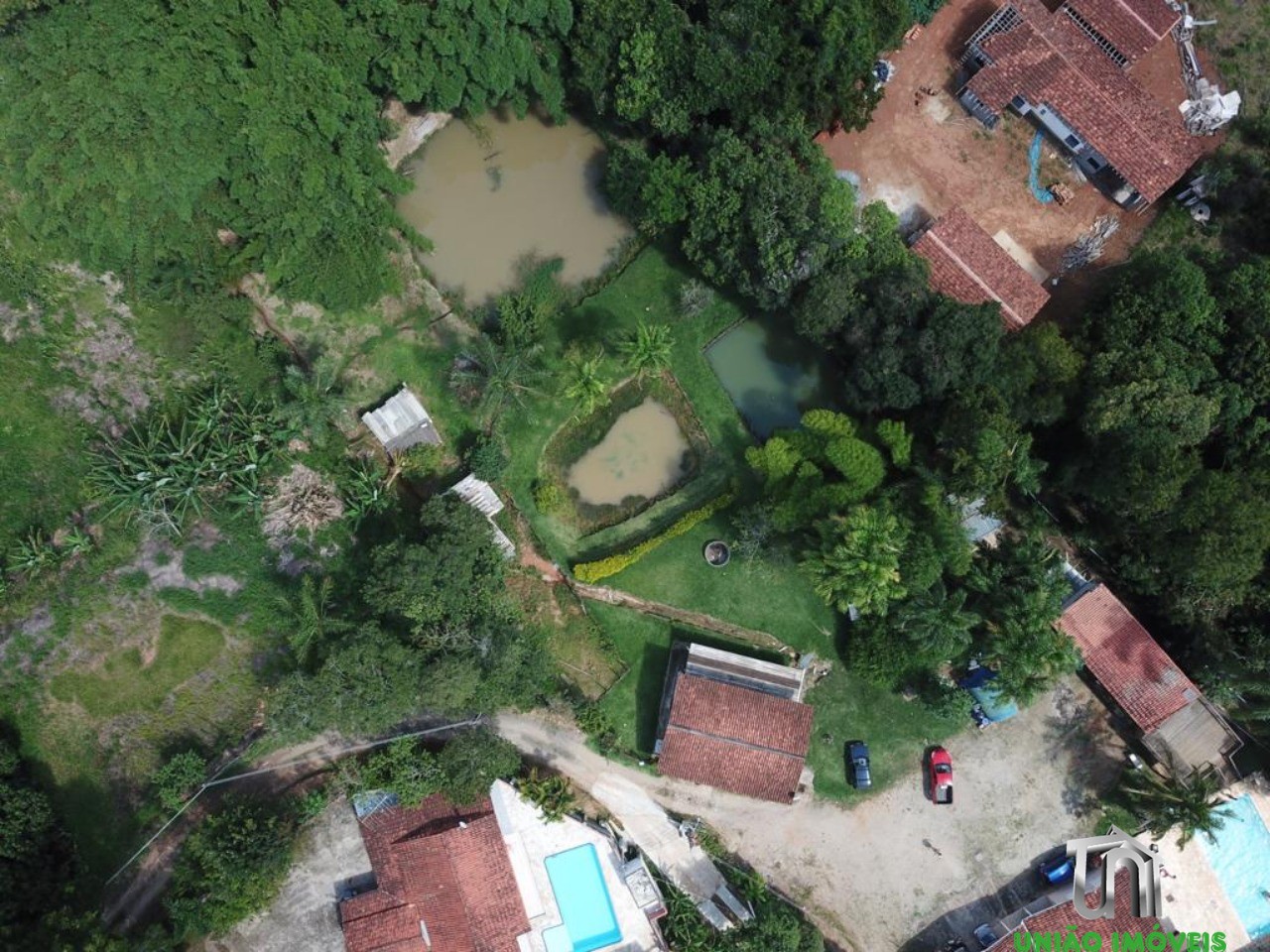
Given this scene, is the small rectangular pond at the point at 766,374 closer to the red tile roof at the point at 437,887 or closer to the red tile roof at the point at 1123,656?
the red tile roof at the point at 1123,656

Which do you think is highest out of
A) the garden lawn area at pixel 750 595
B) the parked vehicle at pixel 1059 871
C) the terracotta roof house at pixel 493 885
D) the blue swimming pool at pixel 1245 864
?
the garden lawn area at pixel 750 595

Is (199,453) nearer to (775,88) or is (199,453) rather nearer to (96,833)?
(96,833)

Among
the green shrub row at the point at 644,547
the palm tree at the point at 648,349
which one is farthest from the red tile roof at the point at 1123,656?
the palm tree at the point at 648,349

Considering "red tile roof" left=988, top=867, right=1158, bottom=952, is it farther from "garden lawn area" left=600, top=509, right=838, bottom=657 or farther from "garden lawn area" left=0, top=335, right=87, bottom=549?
"garden lawn area" left=0, top=335, right=87, bottom=549

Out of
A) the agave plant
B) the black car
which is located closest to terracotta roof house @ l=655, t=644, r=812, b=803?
the black car

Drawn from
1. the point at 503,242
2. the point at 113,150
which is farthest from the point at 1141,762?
the point at 113,150

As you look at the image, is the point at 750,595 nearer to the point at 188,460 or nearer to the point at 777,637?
the point at 777,637
